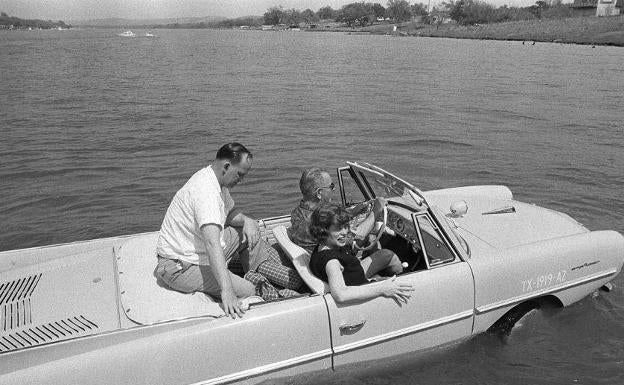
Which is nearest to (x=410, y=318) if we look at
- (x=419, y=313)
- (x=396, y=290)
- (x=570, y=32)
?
(x=419, y=313)

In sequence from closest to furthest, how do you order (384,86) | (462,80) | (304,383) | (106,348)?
1. (106,348)
2. (304,383)
3. (384,86)
4. (462,80)

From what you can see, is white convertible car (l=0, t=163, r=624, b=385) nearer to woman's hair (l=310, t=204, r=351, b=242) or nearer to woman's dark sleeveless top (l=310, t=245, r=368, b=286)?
woman's dark sleeveless top (l=310, t=245, r=368, b=286)

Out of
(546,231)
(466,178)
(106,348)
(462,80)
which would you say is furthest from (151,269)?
(462,80)

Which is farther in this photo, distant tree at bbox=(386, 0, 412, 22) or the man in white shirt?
distant tree at bbox=(386, 0, 412, 22)

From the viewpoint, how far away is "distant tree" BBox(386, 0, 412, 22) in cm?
17312

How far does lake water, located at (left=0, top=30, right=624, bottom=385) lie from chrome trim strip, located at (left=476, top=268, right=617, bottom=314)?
0.39 m

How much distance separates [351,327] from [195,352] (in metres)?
1.13

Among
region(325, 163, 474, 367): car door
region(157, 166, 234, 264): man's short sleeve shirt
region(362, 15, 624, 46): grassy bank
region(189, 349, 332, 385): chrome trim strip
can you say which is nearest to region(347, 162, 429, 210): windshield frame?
region(325, 163, 474, 367): car door

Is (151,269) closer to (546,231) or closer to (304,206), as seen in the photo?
(304,206)

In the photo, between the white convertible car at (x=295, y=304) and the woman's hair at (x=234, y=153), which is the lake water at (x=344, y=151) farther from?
the woman's hair at (x=234, y=153)

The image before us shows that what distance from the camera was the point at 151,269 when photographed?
4.25m

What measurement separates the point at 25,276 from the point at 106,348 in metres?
1.47

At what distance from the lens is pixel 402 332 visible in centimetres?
403

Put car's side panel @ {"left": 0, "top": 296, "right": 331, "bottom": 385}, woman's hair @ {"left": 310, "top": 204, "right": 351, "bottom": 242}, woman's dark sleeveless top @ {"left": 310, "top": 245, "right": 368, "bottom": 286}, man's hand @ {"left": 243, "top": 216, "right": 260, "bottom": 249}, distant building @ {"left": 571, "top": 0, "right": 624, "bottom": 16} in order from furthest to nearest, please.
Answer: distant building @ {"left": 571, "top": 0, "right": 624, "bottom": 16} < man's hand @ {"left": 243, "top": 216, "right": 260, "bottom": 249} < woman's dark sleeveless top @ {"left": 310, "top": 245, "right": 368, "bottom": 286} < woman's hair @ {"left": 310, "top": 204, "right": 351, "bottom": 242} < car's side panel @ {"left": 0, "top": 296, "right": 331, "bottom": 385}
